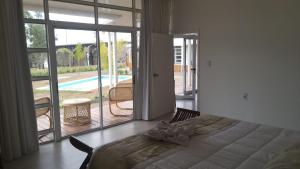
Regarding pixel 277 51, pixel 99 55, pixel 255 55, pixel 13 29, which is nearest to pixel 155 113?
pixel 99 55

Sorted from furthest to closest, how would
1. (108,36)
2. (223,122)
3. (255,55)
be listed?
1. (108,36)
2. (255,55)
3. (223,122)

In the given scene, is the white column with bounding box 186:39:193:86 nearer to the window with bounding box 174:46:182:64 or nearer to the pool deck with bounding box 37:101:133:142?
the window with bounding box 174:46:182:64

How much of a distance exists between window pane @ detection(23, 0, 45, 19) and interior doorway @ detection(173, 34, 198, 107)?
4283 mm

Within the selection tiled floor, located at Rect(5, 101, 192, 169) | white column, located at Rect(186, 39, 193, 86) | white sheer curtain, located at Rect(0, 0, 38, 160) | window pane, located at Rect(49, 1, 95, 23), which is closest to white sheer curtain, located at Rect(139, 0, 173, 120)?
tiled floor, located at Rect(5, 101, 192, 169)

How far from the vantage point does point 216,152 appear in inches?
74.3

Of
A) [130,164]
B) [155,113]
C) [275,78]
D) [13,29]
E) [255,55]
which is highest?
[13,29]

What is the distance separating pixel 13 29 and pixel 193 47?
515cm

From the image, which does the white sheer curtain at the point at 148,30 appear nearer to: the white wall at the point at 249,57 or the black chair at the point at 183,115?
the white wall at the point at 249,57

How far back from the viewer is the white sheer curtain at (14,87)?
301cm

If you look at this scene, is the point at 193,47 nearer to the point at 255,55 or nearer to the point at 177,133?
the point at 255,55

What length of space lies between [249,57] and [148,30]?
2151 mm

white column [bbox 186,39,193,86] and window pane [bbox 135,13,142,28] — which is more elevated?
window pane [bbox 135,13,142,28]

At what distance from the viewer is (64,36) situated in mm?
3910

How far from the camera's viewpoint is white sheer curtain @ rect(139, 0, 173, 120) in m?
4.84
